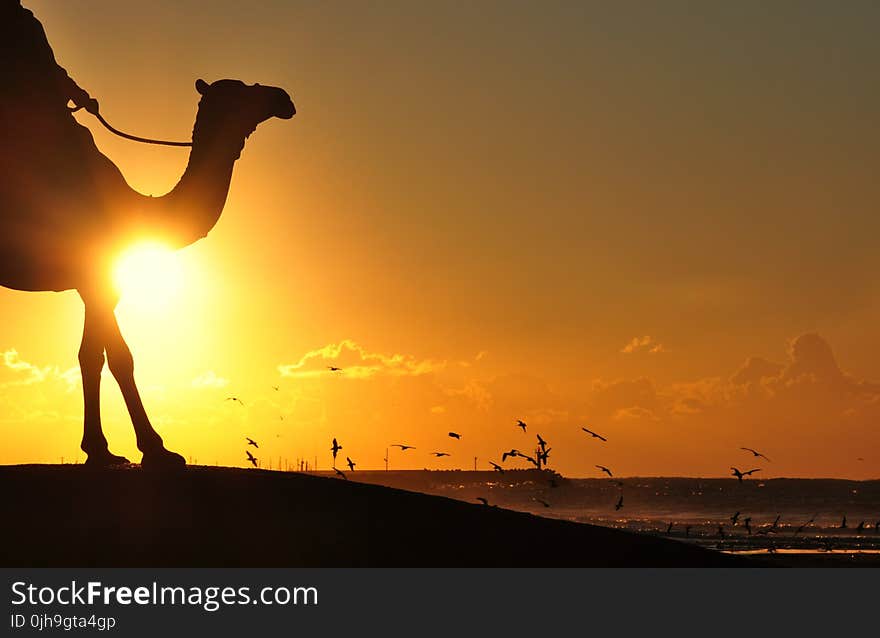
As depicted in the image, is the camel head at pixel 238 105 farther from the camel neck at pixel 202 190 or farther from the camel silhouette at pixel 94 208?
the camel neck at pixel 202 190

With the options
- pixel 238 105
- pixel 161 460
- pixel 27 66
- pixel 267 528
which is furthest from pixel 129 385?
pixel 27 66

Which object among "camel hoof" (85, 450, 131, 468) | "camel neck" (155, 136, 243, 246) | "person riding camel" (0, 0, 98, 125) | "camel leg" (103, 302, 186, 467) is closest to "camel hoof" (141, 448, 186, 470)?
"camel leg" (103, 302, 186, 467)

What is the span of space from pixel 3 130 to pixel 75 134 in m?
1.04

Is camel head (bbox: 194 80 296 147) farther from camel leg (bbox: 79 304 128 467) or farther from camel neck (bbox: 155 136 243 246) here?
camel leg (bbox: 79 304 128 467)

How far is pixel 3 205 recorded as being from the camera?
65.6 ft

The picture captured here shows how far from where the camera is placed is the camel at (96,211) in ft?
65.9

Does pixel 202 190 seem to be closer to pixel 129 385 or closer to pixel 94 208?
pixel 94 208

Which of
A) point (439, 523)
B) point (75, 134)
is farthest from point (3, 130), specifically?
point (439, 523)

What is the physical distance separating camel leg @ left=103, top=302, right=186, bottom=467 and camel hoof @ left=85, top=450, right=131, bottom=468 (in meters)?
0.76

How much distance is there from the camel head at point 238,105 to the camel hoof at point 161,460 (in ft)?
15.9

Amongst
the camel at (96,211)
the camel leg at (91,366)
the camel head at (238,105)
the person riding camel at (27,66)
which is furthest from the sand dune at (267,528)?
the person riding camel at (27,66)
